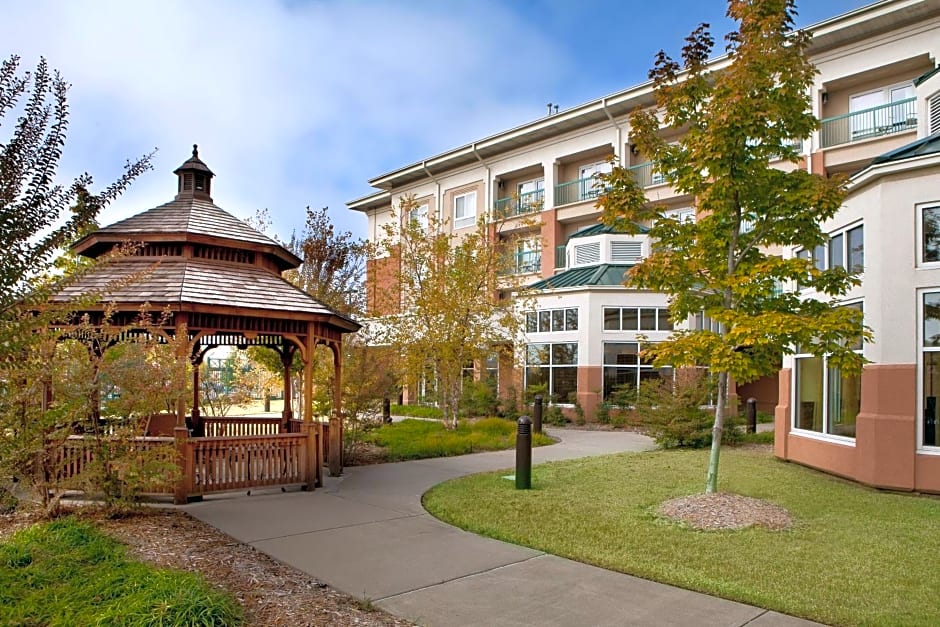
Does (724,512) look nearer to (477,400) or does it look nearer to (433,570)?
(433,570)

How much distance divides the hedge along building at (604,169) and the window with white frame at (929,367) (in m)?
7.63

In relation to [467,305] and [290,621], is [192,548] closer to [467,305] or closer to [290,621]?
[290,621]

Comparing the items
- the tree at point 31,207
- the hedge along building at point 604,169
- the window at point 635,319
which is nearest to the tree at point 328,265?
the hedge along building at point 604,169

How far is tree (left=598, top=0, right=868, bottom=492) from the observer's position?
846cm

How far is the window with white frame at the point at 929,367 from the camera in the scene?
9.99 meters

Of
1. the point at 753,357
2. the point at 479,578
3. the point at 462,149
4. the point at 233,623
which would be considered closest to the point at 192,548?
the point at 233,623

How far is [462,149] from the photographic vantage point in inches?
1312

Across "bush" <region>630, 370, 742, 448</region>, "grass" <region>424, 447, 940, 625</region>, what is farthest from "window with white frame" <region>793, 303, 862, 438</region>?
"bush" <region>630, 370, 742, 448</region>

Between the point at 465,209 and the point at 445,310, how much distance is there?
16.8m

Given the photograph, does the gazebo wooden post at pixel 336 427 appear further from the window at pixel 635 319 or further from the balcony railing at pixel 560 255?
the balcony railing at pixel 560 255

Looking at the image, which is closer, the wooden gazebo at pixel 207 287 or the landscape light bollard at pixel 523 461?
the wooden gazebo at pixel 207 287

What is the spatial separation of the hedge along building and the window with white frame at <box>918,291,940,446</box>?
763cm

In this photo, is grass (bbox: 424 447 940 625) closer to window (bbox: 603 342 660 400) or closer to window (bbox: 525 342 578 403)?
window (bbox: 603 342 660 400)

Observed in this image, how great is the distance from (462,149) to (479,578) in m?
29.2
